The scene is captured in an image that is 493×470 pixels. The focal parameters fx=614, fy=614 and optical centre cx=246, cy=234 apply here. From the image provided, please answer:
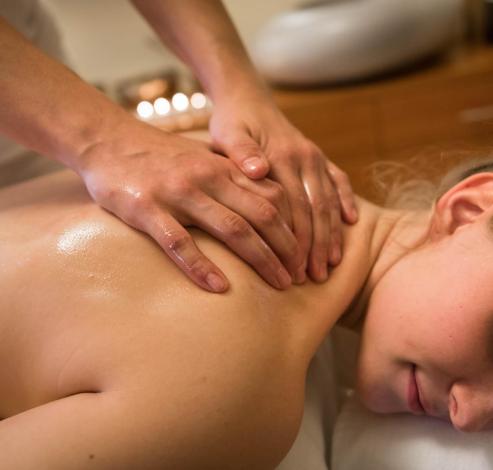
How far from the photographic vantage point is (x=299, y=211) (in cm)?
82

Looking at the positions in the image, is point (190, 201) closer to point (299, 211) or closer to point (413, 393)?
point (299, 211)

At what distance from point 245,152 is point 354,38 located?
1.41 meters

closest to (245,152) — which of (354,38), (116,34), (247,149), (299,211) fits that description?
(247,149)

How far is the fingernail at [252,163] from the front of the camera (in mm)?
810

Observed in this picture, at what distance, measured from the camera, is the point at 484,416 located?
2.58ft

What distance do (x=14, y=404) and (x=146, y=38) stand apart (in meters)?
2.16

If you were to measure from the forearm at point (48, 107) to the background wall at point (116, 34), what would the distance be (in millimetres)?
1830

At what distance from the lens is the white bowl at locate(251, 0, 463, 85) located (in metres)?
2.06

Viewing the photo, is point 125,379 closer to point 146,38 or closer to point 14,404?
point 14,404

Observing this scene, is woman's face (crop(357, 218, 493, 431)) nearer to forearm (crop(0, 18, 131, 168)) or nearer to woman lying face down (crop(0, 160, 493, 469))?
woman lying face down (crop(0, 160, 493, 469))

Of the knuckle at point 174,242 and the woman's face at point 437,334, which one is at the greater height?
the knuckle at point 174,242

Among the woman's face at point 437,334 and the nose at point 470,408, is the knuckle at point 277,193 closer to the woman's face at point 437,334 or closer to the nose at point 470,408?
the woman's face at point 437,334

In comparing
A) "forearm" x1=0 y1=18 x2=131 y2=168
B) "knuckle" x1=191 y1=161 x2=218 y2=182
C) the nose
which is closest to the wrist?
"forearm" x1=0 y1=18 x2=131 y2=168

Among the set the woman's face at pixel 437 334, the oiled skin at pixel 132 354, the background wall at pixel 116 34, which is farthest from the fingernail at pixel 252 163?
the background wall at pixel 116 34
